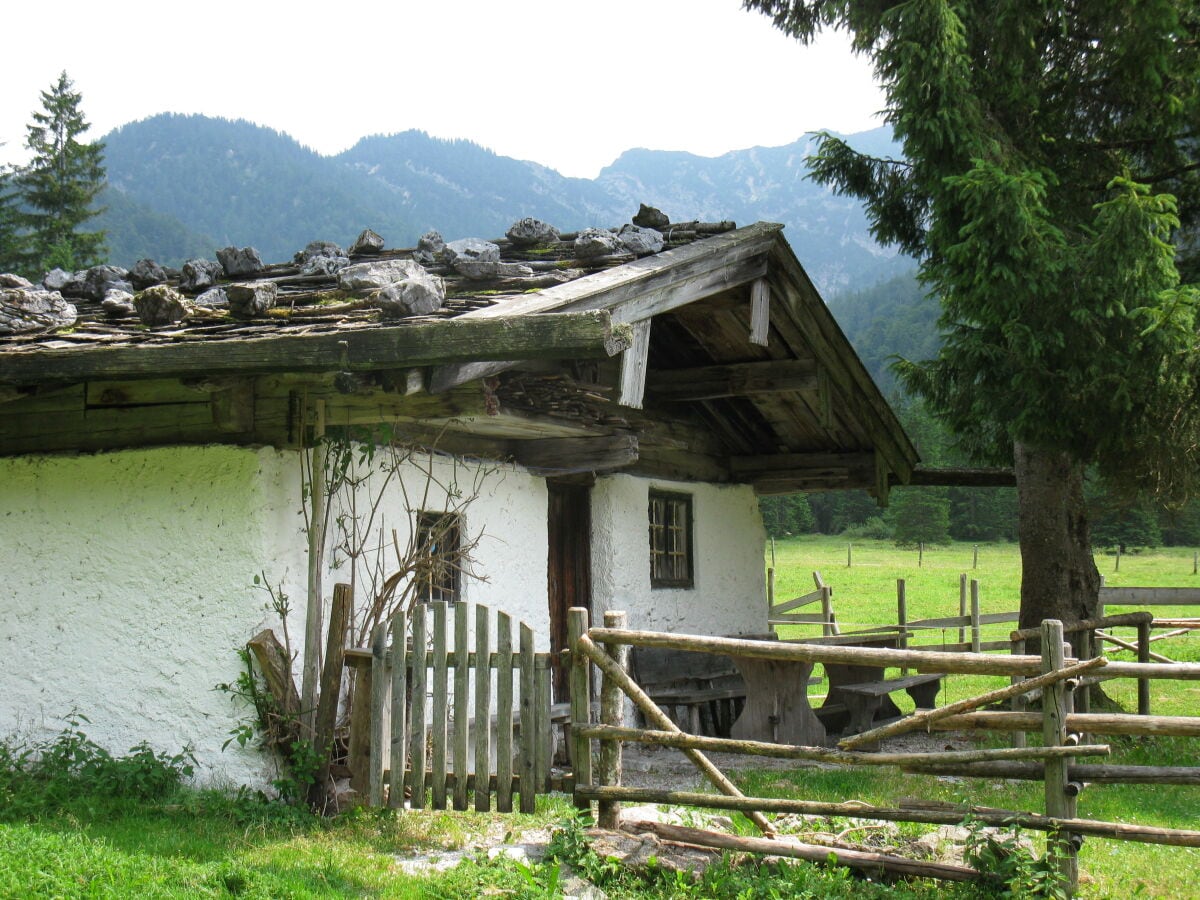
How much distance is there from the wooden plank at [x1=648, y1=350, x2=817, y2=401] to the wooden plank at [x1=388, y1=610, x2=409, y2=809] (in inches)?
185

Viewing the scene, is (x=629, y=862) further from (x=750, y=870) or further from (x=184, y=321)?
(x=184, y=321)

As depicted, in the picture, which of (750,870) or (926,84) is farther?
(926,84)

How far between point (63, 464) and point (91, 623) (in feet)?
3.39

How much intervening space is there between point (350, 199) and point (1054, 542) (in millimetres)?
126319

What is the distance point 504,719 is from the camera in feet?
18.8

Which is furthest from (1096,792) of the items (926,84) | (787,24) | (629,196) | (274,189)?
(629,196)

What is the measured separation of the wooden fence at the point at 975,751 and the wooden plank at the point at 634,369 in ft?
6.64

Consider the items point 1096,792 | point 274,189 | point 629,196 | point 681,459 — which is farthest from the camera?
point 629,196

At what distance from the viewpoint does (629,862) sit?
5.25 metres

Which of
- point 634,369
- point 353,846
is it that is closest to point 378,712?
point 353,846

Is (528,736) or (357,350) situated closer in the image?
(357,350)

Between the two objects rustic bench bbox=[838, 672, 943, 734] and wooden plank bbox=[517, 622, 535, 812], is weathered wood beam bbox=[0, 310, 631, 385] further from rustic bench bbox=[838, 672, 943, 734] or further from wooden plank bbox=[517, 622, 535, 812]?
rustic bench bbox=[838, 672, 943, 734]

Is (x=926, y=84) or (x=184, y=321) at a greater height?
(x=926, y=84)

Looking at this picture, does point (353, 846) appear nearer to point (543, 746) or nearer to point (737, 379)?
point (543, 746)
